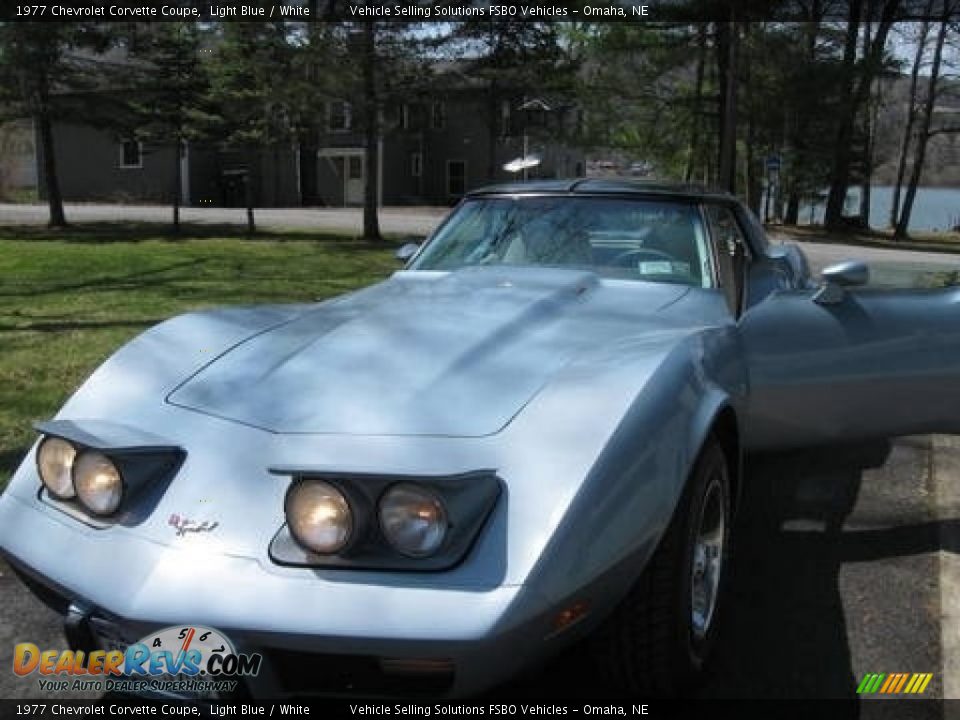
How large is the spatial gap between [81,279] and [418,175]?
110 ft

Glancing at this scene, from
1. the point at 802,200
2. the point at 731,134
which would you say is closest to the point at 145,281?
the point at 731,134

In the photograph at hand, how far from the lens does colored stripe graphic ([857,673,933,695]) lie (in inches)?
112

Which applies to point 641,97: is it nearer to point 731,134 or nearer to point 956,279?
point 731,134

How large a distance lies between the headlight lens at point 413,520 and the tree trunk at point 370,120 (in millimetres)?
18709

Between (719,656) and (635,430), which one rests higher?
(635,430)

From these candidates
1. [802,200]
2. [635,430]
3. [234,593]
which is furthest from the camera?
[802,200]

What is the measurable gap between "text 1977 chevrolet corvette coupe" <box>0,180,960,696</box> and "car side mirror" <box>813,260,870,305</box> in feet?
0.65

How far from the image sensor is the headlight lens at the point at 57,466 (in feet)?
8.48

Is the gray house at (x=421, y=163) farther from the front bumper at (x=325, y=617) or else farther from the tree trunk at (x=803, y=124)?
the front bumper at (x=325, y=617)

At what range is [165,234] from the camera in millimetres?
21891

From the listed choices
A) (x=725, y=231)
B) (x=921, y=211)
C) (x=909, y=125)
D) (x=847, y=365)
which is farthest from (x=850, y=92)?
(x=921, y=211)

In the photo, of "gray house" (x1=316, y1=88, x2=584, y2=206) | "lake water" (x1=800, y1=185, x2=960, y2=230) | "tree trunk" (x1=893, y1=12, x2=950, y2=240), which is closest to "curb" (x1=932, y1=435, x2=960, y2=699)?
"tree trunk" (x1=893, y1=12, x2=950, y2=240)

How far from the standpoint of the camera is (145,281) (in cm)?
1209

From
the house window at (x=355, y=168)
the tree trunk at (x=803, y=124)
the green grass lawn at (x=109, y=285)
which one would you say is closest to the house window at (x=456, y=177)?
the house window at (x=355, y=168)
